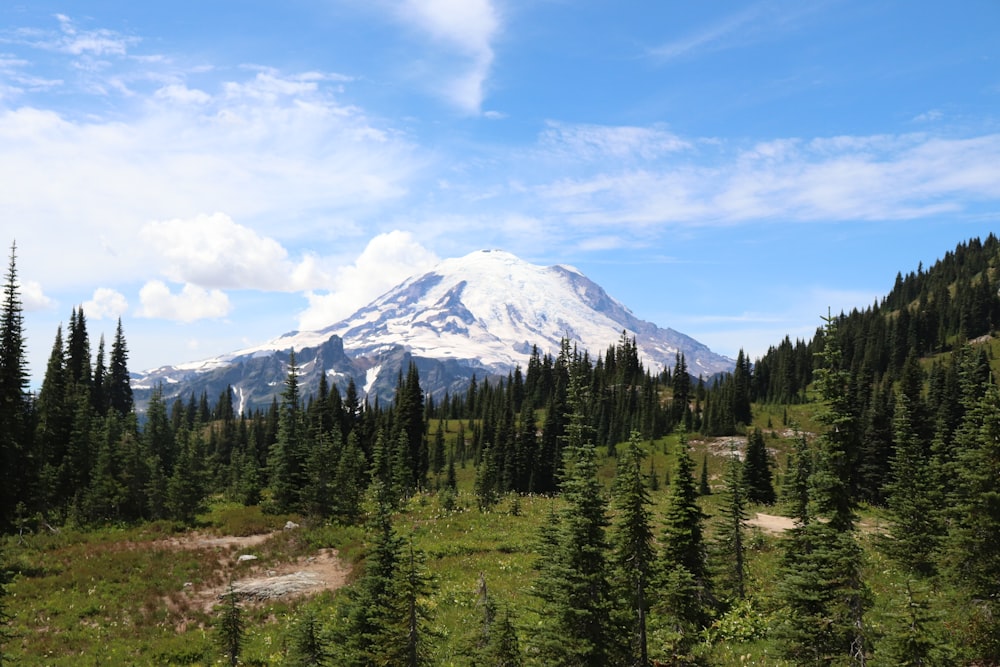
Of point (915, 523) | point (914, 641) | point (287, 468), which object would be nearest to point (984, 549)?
point (914, 641)

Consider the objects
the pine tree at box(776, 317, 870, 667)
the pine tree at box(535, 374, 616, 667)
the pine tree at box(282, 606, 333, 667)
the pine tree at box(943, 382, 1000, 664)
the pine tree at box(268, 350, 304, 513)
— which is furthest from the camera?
the pine tree at box(268, 350, 304, 513)

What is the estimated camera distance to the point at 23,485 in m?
Result: 46.7

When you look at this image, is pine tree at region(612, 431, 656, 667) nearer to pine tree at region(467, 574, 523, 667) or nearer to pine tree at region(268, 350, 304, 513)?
pine tree at region(467, 574, 523, 667)

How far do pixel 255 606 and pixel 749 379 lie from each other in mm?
187415

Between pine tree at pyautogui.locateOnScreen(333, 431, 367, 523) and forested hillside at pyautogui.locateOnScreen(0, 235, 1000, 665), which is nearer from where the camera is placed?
forested hillside at pyautogui.locateOnScreen(0, 235, 1000, 665)

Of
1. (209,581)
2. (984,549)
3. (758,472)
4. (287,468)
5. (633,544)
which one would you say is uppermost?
(633,544)

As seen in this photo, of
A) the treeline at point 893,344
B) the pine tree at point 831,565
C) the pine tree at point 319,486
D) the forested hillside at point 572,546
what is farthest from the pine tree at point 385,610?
the treeline at point 893,344

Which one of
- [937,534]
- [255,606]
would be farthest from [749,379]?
[255,606]

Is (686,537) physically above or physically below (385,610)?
above

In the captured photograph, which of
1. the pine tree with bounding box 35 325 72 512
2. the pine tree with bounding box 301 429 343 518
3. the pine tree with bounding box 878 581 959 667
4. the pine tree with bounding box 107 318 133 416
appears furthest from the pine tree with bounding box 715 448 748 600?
the pine tree with bounding box 107 318 133 416

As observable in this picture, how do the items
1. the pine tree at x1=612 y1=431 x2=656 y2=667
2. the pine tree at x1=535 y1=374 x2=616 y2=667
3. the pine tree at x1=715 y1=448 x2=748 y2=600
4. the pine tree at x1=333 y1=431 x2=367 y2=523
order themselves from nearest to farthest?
the pine tree at x1=535 y1=374 x2=616 y2=667, the pine tree at x1=612 y1=431 x2=656 y2=667, the pine tree at x1=715 y1=448 x2=748 y2=600, the pine tree at x1=333 y1=431 x2=367 y2=523

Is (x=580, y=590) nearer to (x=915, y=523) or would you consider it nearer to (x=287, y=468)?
(x=915, y=523)

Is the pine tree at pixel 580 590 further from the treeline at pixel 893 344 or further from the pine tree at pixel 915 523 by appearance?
the treeline at pixel 893 344

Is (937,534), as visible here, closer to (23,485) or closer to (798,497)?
(798,497)
